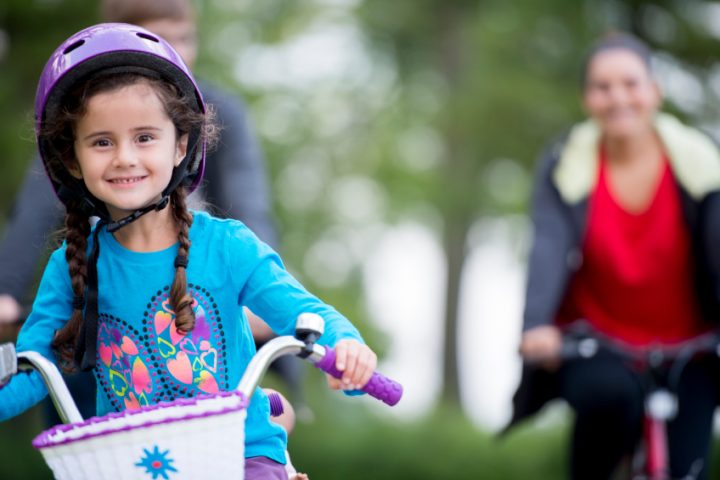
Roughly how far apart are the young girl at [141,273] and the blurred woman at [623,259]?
2.22m

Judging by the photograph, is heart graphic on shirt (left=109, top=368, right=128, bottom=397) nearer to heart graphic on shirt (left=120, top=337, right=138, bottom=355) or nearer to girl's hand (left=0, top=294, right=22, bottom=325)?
heart graphic on shirt (left=120, top=337, right=138, bottom=355)

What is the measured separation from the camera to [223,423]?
2453mm

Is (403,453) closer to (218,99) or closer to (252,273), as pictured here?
(218,99)

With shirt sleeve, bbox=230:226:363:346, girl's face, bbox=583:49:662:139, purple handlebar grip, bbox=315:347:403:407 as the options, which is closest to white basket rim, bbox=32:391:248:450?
purple handlebar grip, bbox=315:347:403:407

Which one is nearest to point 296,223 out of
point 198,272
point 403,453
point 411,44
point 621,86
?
point 411,44

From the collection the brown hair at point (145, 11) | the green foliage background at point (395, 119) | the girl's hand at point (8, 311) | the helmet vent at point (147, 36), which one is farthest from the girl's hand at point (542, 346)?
the green foliage background at point (395, 119)

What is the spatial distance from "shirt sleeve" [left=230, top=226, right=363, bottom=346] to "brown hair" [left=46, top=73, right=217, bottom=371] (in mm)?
141

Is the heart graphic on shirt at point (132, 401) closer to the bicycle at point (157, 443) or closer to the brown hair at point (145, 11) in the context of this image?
the bicycle at point (157, 443)

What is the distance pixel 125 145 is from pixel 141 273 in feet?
1.02

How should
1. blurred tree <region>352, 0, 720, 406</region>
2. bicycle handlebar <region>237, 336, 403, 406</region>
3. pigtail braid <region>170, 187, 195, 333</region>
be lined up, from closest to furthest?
bicycle handlebar <region>237, 336, 403, 406</region> → pigtail braid <region>170, 187, 195, 333</region> → blurred tree <region>352, 0, 720, 406</region>

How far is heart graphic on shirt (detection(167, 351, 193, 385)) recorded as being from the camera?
2909 millimetres

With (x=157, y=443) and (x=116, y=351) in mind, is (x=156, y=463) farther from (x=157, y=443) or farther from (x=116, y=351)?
(x=116, y=351)

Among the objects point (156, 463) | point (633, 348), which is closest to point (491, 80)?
Result: point (633, 348)

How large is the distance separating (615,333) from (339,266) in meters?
13.6
